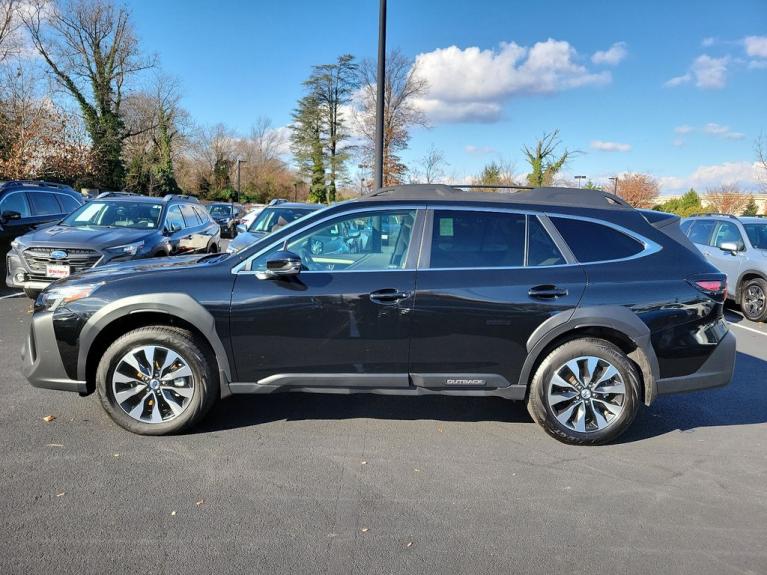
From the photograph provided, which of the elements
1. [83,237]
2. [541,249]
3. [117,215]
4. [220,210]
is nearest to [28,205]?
[117,215]

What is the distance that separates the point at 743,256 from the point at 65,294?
10465 mm

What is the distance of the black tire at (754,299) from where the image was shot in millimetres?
9141

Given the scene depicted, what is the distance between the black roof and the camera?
13.4 ft

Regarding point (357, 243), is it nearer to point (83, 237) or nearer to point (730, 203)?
point (83, 237)

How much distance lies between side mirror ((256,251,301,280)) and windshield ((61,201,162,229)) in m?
5.77

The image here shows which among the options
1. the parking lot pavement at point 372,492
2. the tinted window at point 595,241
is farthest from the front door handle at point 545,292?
the parking lot pavement at point 372,492

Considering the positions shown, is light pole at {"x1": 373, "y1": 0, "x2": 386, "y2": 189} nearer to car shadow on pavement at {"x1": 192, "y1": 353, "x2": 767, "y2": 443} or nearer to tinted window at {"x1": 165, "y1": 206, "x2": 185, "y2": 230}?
tinted window at {"x1": 165, "y1": 206, "x2": 185, "y2": 230}

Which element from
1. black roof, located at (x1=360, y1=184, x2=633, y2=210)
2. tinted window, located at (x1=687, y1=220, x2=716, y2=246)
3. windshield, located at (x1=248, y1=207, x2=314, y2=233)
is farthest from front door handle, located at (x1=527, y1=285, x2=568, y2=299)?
tinted window, located at (x1=687, y1=220, x2=716, y2=246)

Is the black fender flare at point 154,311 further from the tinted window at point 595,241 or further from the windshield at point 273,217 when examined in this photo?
the windshield at point 273,217

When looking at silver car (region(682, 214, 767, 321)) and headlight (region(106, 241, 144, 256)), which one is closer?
headlight (region(106, 241, 144, 256))

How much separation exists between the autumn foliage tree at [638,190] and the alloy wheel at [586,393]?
150 feet

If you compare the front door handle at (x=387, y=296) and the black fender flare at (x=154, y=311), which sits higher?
the front door handle at (x=387, y=296)

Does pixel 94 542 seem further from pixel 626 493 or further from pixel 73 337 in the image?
pixel 626 493

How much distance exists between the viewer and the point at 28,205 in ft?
33.5
